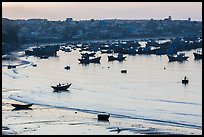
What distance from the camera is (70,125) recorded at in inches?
346

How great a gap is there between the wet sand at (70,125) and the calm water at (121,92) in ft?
1.80

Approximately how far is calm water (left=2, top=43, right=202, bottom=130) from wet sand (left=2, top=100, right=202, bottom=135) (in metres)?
0.55

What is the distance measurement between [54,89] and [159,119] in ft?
20.1

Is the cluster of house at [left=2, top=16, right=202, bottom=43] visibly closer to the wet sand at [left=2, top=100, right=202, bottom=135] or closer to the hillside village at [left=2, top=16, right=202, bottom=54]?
the hillside village at [left=2, top=16, right=202, bottom=54]

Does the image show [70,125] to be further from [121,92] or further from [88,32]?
[88,32]

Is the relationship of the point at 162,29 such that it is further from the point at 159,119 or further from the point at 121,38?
the point at 159,119

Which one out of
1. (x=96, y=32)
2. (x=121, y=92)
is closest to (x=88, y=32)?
(x=96, y=32)

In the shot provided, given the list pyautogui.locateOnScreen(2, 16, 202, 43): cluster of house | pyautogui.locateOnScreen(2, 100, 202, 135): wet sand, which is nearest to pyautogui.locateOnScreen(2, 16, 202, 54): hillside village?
pyautogui.locateOnScreen(2, 16, 202, 43): cluster of house

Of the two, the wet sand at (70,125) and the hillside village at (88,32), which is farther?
the hillside village at (88,32)

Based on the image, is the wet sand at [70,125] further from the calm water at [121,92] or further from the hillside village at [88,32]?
the hillside village at [88,32]

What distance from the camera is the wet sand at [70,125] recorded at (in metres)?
7.91

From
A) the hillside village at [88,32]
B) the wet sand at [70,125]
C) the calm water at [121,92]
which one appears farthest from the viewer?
the hillside village at [88,32]

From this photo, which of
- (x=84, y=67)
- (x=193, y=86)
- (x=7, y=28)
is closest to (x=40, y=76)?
(x=84, y=67)

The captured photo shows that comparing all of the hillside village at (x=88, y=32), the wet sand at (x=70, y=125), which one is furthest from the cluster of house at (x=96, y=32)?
the wet sand at (x=70, y=125)
